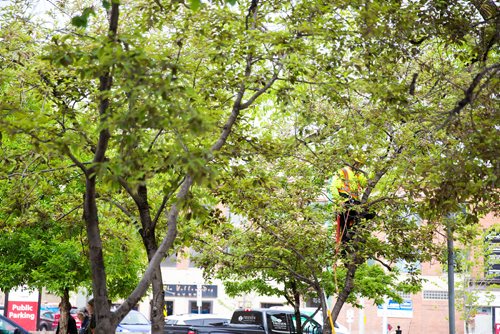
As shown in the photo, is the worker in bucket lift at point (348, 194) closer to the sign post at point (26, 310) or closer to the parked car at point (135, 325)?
the parked car at point (135, 325)

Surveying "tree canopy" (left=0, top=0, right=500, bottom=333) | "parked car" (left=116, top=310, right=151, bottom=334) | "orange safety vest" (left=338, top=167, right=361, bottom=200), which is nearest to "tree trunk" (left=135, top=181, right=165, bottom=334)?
"tree canopy" (left=0, top=0, right=500, bottom=333)

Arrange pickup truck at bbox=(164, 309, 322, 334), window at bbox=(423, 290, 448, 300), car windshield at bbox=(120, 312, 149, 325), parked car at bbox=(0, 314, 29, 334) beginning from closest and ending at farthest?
parked car at bbox=(0, 314, 29, 334) → pickup truck at bbox=(164, 309, 322, 334) → car windshield at bbox=(120, 312, 149, 325) → window at bbox=(423, 290, 448, 300)

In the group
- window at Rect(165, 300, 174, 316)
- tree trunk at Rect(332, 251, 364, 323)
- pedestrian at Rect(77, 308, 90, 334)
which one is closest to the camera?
pedestrian at Rect(77, 308, 90, 334)

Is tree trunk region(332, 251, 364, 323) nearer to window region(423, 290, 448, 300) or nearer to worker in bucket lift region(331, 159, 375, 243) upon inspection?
worker in bucket lift region(331, 159, 375, 243)

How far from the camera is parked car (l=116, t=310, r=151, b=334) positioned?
29594 mm

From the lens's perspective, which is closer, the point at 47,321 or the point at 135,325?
the point at 135,325

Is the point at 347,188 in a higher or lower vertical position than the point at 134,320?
higher

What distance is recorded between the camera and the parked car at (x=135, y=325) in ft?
97.1

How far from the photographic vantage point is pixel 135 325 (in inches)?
1207

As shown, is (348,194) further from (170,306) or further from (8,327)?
(170,306)

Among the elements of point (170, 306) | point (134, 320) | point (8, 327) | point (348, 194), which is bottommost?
point (8, 327)

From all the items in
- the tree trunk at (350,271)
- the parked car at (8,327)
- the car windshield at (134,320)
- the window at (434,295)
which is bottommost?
the parked car at (8,327)

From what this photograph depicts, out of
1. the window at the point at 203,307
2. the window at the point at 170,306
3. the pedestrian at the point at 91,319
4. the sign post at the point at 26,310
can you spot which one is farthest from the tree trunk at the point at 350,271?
the window at the point at 170,306

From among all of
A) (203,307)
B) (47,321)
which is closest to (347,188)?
(47,321)
